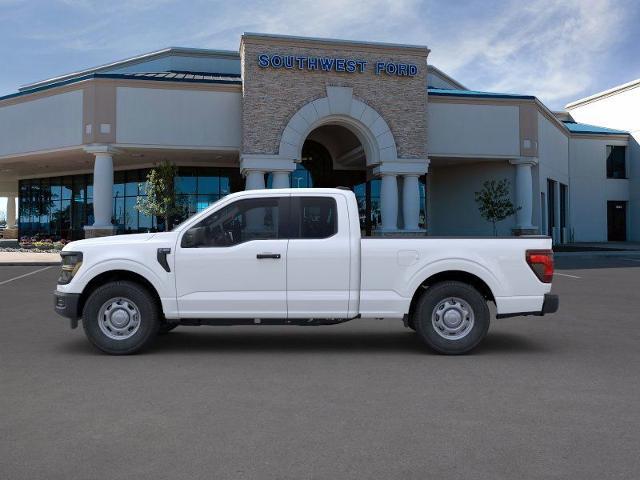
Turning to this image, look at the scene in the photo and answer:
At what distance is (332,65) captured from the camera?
92.6ft

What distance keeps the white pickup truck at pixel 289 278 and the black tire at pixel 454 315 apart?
1 centimetres

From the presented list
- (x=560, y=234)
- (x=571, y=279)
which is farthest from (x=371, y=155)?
(x=560, y=234)

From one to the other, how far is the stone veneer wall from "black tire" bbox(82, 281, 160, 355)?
20.8 m

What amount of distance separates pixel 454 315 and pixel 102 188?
2482cm

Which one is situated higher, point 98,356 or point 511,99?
point 511,99

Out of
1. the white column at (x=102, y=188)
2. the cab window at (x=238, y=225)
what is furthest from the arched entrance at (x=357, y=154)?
the cab window at (x=238, y=225)

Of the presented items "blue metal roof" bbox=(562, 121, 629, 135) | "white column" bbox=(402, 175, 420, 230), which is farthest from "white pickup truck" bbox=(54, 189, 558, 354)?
"blue metal roof" bbox=(562, 121, 629, 135)

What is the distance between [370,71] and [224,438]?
26.2 metres

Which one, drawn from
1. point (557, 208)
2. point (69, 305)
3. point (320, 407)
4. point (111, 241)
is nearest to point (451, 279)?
point (320, 407)

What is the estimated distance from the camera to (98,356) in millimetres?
7312

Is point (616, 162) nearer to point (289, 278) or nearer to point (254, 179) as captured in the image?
point (254, 179)

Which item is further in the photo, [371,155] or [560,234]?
[560,234]

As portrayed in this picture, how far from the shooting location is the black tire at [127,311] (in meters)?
7.35

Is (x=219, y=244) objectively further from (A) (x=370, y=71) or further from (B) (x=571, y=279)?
(A) (x=370, y=71)
